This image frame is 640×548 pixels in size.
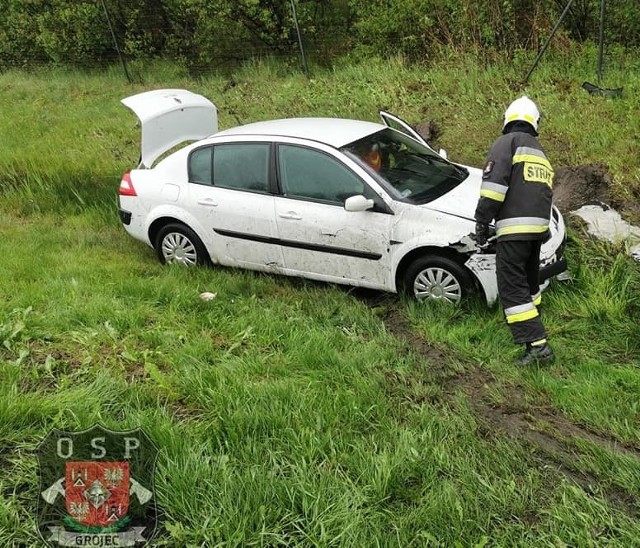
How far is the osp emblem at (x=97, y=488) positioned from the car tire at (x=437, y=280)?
9.40 feet

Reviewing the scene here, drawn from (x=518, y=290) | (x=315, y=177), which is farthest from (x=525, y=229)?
(x=315, y=177)

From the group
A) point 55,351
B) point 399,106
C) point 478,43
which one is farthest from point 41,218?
point 478,43

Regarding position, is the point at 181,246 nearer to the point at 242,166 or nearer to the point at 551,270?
the point at 242,166

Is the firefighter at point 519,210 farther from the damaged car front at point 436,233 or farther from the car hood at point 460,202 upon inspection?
the car hood at point 460,202

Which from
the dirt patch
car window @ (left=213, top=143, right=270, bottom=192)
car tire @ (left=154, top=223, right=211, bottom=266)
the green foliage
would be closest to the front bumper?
the dirt patch

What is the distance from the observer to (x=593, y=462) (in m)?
3.01

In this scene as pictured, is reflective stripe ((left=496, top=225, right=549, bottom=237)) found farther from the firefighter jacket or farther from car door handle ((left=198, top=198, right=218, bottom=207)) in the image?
car door handle ((left=198, top=198, right=218, bottom=207))

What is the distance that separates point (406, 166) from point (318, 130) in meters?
0.94

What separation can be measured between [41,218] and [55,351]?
16.8 feet

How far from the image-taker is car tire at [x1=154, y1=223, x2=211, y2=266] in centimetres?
619

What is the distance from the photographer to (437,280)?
5.06m

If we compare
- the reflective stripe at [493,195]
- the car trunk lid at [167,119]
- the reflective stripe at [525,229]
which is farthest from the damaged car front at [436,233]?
the car trunk lid at [167,119]

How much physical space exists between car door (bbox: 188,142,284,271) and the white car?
11 mm

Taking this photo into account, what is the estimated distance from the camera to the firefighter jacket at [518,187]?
4.21 meters
